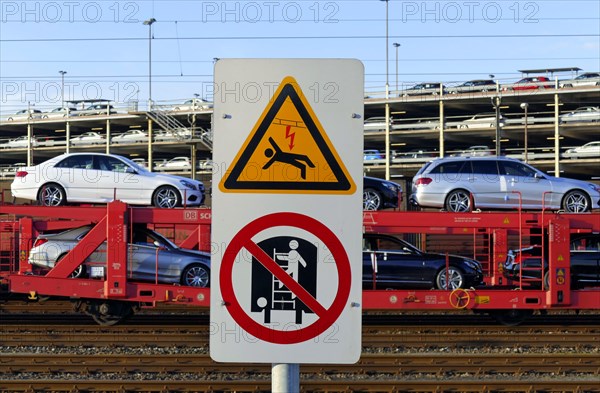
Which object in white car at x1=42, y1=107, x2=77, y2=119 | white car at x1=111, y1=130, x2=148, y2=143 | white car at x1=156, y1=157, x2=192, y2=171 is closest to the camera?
white car at x1=156, y1=157, x2=192, y2=171

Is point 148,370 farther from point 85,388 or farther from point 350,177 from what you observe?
point 350,177

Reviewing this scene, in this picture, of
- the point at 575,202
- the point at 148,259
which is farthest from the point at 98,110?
the point at 575,202

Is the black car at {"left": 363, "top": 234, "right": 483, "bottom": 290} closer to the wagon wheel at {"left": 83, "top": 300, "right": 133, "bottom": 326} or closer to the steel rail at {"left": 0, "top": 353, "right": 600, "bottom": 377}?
the steel rail at {"left": 0, "top": 353, "right": 600, "bottom": 377}

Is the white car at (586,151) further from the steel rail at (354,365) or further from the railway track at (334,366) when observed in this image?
the steel rail at (354,365)

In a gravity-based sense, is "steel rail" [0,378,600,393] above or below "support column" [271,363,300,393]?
below

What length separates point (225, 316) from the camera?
2.69m

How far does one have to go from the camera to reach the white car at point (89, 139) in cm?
5088

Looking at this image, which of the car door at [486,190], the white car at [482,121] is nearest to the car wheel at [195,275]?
the car door at [486,190]

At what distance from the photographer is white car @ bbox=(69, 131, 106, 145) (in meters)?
50.9

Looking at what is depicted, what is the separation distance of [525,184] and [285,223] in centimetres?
1657

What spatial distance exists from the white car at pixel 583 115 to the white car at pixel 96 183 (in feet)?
108

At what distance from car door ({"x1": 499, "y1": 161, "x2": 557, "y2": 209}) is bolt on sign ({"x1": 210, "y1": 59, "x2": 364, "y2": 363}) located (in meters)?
16.1

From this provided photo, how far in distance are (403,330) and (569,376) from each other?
4.12 m

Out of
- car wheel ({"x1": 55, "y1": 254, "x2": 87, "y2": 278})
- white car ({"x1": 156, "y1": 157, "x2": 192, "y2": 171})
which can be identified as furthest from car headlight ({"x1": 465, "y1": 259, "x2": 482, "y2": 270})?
white car ({"x1": 156, "y1": 157, "x2": 192, "y2": 171})
